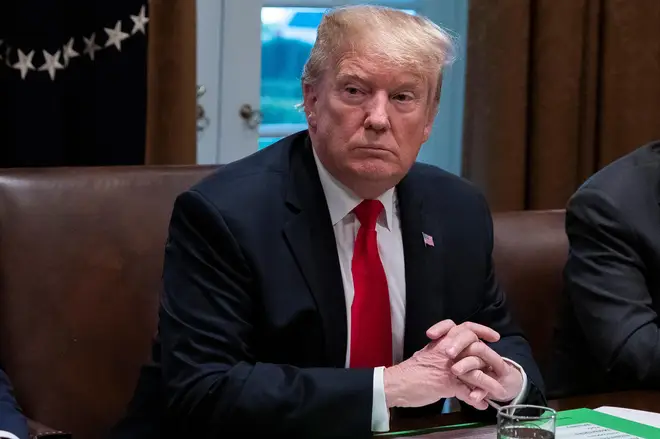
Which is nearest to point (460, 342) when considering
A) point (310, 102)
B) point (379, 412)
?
point (379, 412)

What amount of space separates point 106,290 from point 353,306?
48 centimetres

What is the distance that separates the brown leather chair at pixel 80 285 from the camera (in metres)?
1.92

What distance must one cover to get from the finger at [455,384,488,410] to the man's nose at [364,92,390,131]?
1.47 feet

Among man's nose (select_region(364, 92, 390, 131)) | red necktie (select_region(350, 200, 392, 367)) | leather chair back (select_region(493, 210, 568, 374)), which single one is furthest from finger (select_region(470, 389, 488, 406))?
leather chair back (select_region(493, 210, 568, 374))

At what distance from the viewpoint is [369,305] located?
1.84m

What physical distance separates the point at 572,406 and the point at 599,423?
0.43 feet

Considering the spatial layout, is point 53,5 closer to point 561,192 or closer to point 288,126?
point 288,126

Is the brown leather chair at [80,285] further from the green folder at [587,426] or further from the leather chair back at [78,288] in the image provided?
the green folder at [587,426]

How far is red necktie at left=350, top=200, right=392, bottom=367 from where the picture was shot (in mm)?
1837

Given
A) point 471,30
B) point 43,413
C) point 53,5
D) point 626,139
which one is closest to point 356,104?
point 43,413

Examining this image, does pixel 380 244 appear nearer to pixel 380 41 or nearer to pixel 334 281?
pixel 334 281

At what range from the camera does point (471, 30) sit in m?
3.15

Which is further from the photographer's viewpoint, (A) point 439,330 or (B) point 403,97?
(B) point 403,97

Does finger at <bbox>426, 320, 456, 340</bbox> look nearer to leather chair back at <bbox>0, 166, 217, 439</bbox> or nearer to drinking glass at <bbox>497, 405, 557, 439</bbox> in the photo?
drinking glass at <bbox>497, 405, 557, 439</bbox>
